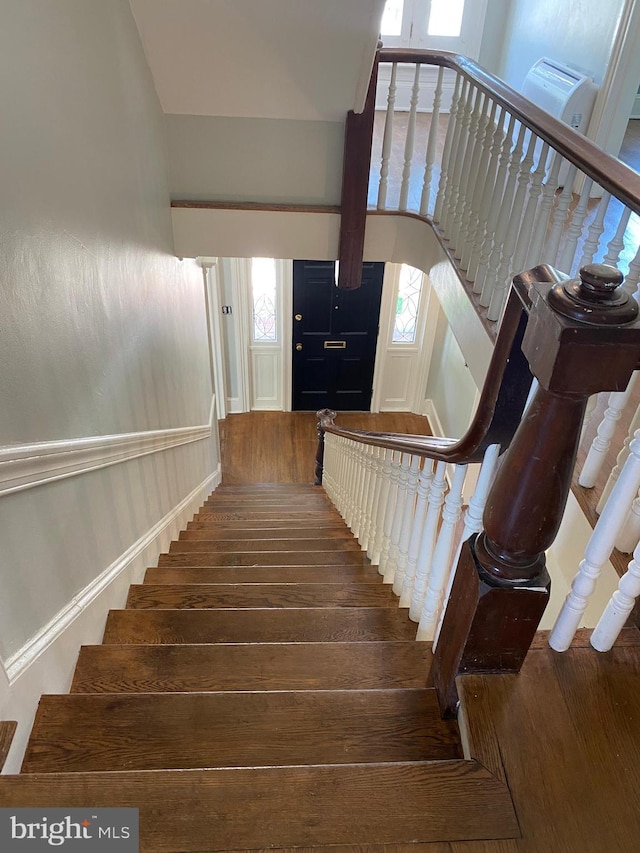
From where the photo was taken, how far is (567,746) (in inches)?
40.6

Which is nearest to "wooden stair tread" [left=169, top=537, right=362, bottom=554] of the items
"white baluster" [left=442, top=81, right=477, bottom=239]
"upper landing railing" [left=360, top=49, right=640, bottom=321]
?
"upper landing railing" [left=360, top=49, right=640, bottom=321]

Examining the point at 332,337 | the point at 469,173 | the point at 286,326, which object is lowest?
the point at 332,337

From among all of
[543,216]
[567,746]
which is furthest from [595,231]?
[567,746]

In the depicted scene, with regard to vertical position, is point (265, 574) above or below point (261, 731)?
below

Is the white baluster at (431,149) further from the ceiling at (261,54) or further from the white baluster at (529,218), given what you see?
the white baluster at (529,218)

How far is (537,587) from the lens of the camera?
3.42 ft

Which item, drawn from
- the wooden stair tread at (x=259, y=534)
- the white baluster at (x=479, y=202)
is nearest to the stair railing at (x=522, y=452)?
the white baluster at (x=479, y=202)

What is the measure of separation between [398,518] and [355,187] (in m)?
2.13

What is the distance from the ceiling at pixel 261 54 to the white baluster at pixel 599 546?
2.26 meters

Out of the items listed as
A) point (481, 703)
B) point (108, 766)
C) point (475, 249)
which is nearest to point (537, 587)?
point (481, 703)

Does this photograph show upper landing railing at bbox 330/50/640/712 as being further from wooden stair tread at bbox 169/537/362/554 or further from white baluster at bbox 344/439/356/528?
wooden stair tread at bbox 169/537/362/554

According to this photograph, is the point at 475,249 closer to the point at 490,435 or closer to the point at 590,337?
the point at 490,435

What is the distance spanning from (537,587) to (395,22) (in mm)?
5837

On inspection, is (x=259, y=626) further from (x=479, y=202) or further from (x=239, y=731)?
(x=479, y=202)
